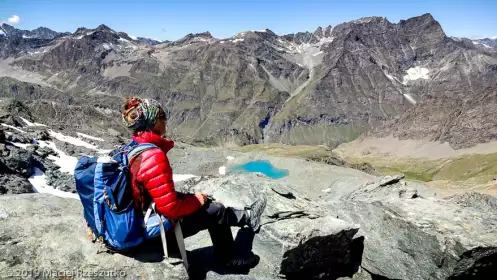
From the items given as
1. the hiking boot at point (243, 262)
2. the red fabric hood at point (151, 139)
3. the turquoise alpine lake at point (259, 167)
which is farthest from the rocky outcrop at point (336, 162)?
the red fabric hood at point (151, 139)

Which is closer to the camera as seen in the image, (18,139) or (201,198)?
(201,198)

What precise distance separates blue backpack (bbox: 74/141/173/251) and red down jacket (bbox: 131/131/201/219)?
0.48 feet

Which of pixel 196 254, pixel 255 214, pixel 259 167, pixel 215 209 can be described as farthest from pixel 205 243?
pixel 259 167

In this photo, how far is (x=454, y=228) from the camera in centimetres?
1146

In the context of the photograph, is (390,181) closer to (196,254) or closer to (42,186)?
(196,254)

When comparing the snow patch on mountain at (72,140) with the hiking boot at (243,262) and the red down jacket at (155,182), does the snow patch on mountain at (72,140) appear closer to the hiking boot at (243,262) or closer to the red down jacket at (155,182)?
the hiking boot at (243,262)

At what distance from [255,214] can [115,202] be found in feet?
15.0

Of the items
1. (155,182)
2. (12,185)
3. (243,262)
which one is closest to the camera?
(155,182)

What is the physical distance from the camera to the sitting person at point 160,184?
765 cm

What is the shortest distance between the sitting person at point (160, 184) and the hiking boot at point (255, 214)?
Result: 840 mm

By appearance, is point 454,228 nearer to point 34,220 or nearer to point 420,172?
point 34,220

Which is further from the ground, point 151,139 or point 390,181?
point 151,139

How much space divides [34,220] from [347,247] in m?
8.94

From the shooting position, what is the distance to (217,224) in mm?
9742
